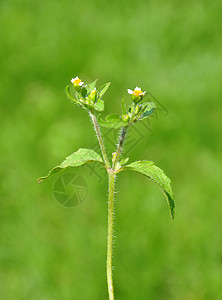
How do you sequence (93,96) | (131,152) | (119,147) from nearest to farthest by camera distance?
(119,147) < (93,96) < (131,152)

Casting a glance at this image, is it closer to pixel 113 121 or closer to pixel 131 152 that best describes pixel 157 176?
pixel 113 121

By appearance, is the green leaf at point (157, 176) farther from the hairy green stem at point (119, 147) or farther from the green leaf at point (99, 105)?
the green leaf at point (99, 105)

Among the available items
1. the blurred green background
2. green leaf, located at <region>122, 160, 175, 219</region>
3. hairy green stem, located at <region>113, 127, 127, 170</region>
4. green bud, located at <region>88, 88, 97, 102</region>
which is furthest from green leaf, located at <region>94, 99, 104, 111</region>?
the blurred green background

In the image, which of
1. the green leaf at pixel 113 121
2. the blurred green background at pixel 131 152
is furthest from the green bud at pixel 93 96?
the blurred green background at pixel 131 152

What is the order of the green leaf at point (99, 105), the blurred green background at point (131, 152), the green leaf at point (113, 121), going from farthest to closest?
the blurred green background at point (131, 152)
the green leaf at point (99, 105)
the green leaf at point (113, 121)

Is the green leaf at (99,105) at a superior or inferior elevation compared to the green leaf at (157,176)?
superior

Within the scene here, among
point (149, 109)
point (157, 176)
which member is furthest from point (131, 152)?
point (157, 176)

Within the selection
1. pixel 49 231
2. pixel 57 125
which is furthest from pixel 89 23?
pixel 49 231
